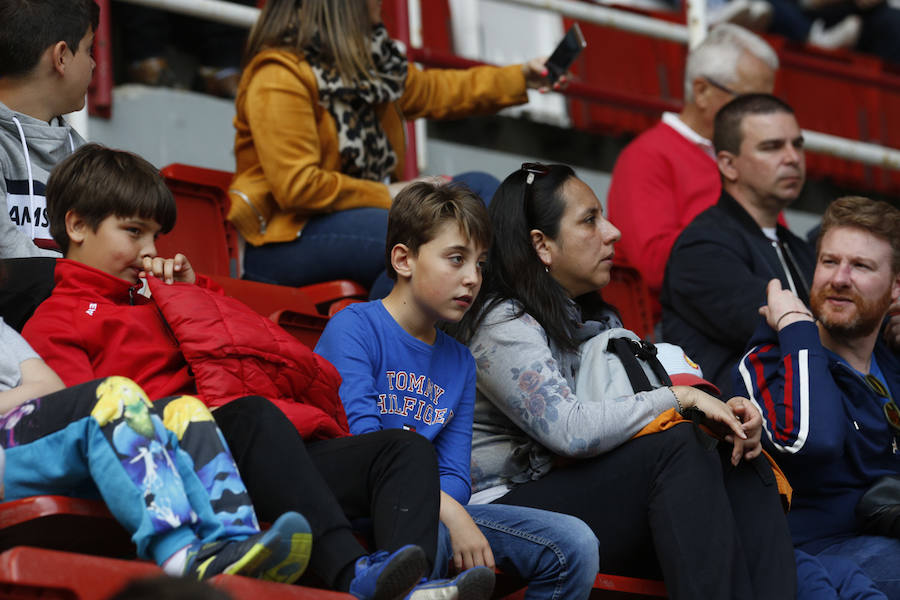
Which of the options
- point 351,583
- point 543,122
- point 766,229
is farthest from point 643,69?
point 351,583

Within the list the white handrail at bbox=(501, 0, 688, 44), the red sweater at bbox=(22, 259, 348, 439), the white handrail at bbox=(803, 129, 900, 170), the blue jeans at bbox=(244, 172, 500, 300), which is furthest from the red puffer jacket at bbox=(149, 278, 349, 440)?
the white handrail at bbox=(803, 129, 900, 170)

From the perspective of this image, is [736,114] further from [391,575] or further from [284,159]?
[391,575]

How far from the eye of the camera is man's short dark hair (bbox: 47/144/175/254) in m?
2.52

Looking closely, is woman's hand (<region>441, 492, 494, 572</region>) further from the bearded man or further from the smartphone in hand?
the smartphone in hand

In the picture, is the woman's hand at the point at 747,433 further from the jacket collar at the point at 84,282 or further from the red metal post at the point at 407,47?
the red metal post at the point at 407,47

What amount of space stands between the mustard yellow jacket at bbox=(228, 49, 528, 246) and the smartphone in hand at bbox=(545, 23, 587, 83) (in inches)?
25.4

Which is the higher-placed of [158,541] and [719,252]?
[719,252]

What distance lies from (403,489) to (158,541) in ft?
1.38

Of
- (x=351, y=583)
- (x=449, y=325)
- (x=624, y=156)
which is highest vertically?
(x=624, y=156)

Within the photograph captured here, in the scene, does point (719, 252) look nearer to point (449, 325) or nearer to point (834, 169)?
point (449, 325)

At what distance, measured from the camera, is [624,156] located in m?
4.51

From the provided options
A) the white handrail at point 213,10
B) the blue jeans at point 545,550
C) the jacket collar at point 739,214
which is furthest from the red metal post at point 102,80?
the blue jeans at point 545,550

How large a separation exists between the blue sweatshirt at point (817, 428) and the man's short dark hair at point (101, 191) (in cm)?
136

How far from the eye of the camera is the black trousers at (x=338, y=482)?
2.12m
